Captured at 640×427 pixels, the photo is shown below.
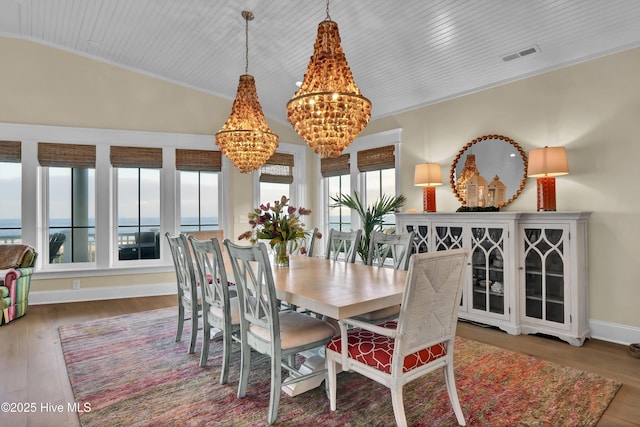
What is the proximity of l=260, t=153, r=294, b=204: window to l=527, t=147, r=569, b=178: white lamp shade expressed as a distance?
392 centimetres

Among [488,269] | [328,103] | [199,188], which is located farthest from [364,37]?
[199,188]

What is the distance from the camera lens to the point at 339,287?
2359 mm

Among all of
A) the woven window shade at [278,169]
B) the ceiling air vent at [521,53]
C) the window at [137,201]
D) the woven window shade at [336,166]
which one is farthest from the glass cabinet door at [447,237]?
the window at [137,201]

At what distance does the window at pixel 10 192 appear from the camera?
16.2 ft

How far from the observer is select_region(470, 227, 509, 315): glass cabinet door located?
380 centimetres

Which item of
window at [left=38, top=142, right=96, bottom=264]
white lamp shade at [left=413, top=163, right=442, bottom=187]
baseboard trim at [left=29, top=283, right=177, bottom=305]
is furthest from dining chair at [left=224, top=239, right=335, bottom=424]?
window at [left=38, top=142, right=96, bottom=264]

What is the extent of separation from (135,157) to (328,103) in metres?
4.16

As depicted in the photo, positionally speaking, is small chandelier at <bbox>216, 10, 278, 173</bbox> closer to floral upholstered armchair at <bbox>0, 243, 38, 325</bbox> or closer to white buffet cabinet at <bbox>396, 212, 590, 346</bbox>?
white buffet cabinet at <bbox>396, 212, 590, 346</bbox>

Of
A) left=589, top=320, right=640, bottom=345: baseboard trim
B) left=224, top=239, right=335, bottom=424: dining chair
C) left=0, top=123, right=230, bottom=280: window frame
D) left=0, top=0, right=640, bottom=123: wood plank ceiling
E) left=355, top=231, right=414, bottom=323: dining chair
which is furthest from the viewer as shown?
left=0, top=123, right=230, bottom=280: window frame

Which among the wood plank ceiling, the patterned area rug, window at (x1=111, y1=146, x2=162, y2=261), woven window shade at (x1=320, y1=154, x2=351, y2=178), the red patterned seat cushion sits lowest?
the patterned area rug

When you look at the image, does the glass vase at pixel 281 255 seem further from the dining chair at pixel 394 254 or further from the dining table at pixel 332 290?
the dining chair at pixel 394 254

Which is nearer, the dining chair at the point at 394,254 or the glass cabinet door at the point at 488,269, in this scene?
the dining chair at the point at 394,254

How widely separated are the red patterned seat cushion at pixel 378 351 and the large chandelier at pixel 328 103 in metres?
1.18

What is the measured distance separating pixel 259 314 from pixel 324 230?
4330 millimetres
